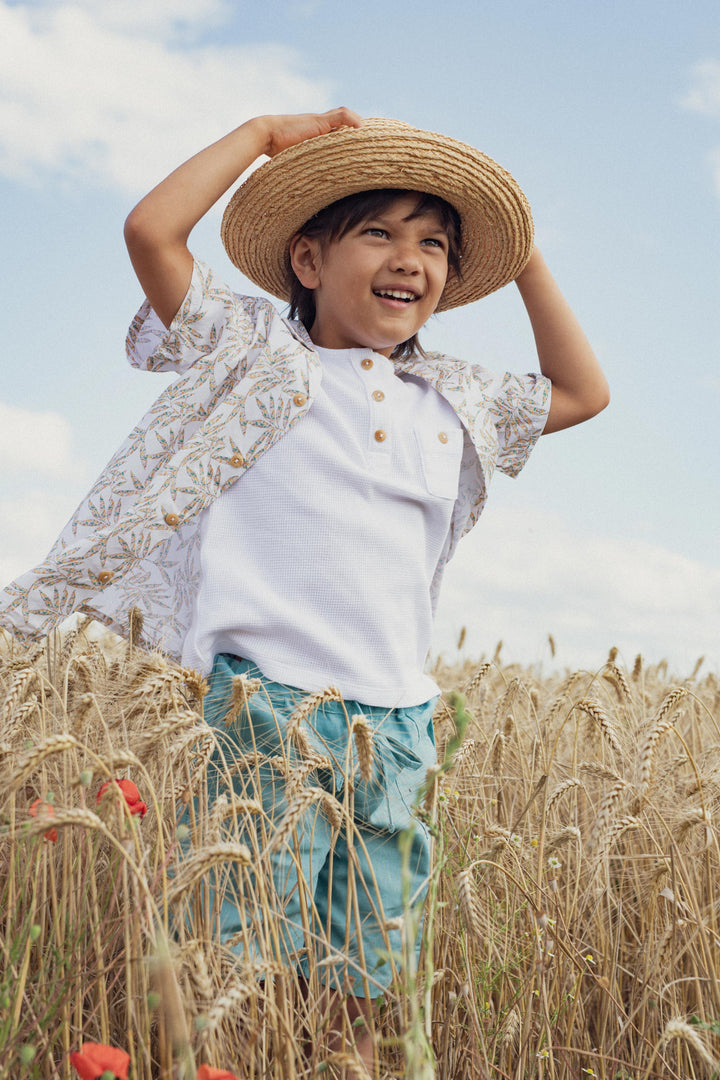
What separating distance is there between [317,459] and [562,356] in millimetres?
891

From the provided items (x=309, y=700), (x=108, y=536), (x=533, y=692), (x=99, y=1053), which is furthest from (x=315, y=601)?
(x=533, y=692)

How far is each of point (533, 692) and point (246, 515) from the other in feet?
5.07

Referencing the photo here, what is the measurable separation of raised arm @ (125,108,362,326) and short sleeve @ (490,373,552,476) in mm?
759

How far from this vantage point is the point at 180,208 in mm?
2082

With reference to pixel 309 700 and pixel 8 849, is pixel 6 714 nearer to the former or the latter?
pixel 8 849

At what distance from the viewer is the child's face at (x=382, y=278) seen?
79.7 inches

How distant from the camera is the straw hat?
2082 mm

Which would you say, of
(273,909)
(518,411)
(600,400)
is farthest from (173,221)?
(273,909)

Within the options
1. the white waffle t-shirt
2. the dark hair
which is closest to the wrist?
the dark hair

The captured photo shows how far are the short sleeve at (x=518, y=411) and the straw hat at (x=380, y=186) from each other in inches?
12.1

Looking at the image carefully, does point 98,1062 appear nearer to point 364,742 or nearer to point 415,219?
point 364,742

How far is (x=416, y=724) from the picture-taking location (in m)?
1.96

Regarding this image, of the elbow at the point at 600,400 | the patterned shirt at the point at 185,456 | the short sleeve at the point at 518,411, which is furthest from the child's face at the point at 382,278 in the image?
the elbow at the point at 600,400

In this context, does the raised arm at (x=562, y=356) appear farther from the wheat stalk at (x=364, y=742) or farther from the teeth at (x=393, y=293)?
the wheat stalk at (x=364, y=742)
